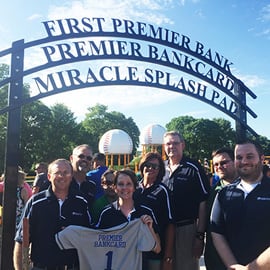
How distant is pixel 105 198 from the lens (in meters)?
4.15

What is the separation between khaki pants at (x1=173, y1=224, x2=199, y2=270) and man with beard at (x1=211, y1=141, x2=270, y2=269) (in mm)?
1168

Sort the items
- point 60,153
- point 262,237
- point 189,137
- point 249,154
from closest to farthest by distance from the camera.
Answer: point 262,237, point 249,154, point 60,153, point 189,137

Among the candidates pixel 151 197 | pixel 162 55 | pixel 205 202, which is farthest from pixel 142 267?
pixel 162 55

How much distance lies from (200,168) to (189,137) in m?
56.4

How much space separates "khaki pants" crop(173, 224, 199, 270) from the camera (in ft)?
14.2

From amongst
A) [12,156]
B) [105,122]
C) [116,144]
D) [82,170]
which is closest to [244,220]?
[82,170]

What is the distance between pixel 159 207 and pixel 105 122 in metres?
51.4

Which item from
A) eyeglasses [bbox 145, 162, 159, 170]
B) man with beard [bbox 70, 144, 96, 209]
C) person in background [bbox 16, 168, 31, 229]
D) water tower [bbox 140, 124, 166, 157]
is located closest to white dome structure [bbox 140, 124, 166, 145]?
water tower [bbox 140, 124, 166, 157]

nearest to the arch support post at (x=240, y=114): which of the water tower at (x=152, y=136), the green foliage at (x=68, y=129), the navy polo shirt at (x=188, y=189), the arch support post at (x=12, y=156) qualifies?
the navy polo shirt at (x=188, y=189)

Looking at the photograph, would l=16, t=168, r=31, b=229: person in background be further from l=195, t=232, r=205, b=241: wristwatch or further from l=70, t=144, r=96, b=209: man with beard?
l=195, t=232, r=205, b=241: wristwatch

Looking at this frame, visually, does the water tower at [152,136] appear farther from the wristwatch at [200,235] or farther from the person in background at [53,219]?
the person in background at [53,219]

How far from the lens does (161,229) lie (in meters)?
3.67

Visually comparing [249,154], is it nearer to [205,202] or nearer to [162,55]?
[205,202]

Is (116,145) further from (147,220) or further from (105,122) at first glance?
(105,122)
